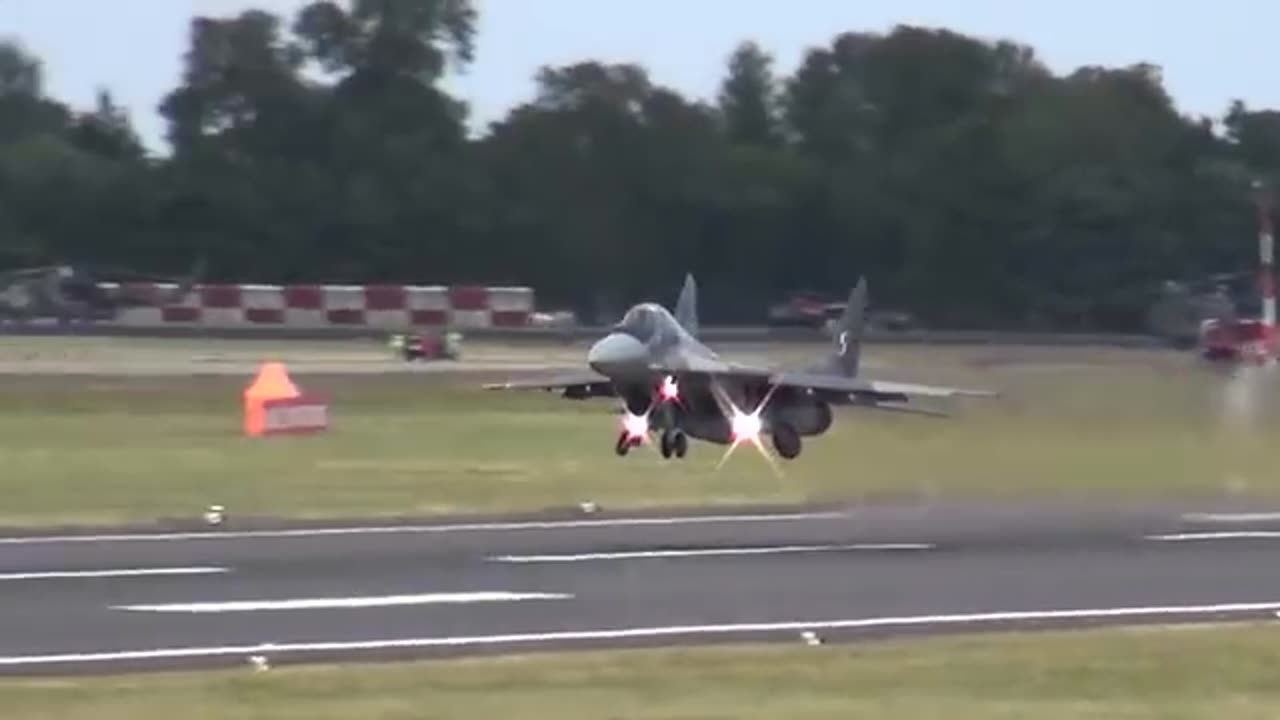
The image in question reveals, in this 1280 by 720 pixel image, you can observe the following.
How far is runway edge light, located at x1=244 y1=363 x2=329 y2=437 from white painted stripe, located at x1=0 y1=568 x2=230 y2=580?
15213mm

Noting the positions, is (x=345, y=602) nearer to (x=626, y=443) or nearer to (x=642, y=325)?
A: (x=642, y=325)

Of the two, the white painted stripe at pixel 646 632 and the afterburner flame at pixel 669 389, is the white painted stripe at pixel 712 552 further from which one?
the afterburner flame at pixel 669 389

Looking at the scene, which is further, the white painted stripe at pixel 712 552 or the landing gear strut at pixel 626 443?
the landing gear strut at pixel 626 443

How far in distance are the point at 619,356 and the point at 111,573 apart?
314 inches

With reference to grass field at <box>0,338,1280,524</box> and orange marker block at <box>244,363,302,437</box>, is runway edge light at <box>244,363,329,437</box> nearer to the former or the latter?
orange marker block at <box>244,363,302,437</box>

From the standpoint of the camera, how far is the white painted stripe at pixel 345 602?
16.0 metres

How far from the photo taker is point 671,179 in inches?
2266

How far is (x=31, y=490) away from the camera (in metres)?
25.1

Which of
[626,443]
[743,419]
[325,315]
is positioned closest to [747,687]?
[743,419]

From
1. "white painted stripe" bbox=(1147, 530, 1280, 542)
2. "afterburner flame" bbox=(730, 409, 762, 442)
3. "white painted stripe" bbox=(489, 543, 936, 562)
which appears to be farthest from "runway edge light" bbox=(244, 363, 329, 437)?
"white painted stripe" bbox=(1147, 530, 1280, 542)

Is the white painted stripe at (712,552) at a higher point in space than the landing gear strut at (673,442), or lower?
lower

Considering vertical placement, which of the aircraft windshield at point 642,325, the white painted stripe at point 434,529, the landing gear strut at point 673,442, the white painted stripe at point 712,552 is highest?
the aircraft windshield at point 642,325

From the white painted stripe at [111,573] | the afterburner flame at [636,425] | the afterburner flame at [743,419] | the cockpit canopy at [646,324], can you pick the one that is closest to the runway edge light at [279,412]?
the afterburner flame at [636,425]

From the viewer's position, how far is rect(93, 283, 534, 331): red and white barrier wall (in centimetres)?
5419
